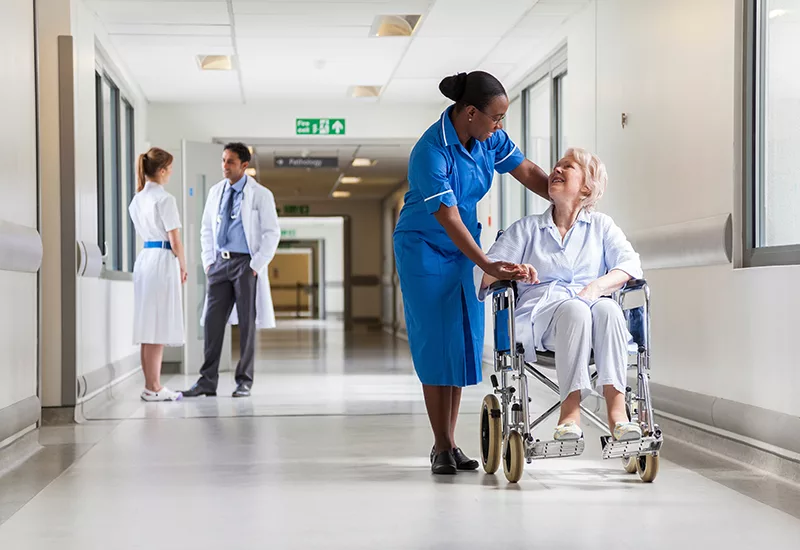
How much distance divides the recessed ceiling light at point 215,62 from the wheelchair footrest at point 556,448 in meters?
5.65

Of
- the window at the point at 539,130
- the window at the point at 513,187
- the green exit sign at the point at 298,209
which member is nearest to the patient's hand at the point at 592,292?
the window at the point at 539,130

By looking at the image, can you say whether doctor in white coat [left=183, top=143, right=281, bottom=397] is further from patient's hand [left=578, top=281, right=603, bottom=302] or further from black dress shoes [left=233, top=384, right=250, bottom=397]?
patient's hand [left=578, top=281, right=603, bottom=302]

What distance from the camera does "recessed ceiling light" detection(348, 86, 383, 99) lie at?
9680mm

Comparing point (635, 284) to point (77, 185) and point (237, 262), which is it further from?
point (237, 262)

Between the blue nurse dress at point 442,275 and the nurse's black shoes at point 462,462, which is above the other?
the blue nurse dress at point 442,275

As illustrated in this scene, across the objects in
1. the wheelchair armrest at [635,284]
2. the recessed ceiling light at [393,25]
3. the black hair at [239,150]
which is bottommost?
the wheelchair armrest at [635,284]

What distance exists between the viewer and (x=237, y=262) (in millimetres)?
7066

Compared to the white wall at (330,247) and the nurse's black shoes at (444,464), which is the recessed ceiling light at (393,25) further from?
the white wall at (330,247)

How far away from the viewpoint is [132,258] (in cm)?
904

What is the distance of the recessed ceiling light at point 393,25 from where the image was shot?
23.2 ft

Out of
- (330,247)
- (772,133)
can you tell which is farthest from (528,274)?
(330,247)

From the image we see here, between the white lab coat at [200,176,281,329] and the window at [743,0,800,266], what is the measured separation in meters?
3.61

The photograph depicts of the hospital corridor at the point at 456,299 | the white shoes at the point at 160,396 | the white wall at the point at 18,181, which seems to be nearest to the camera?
the hospital corridor at the point at 456,299

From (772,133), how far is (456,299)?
136 cm
